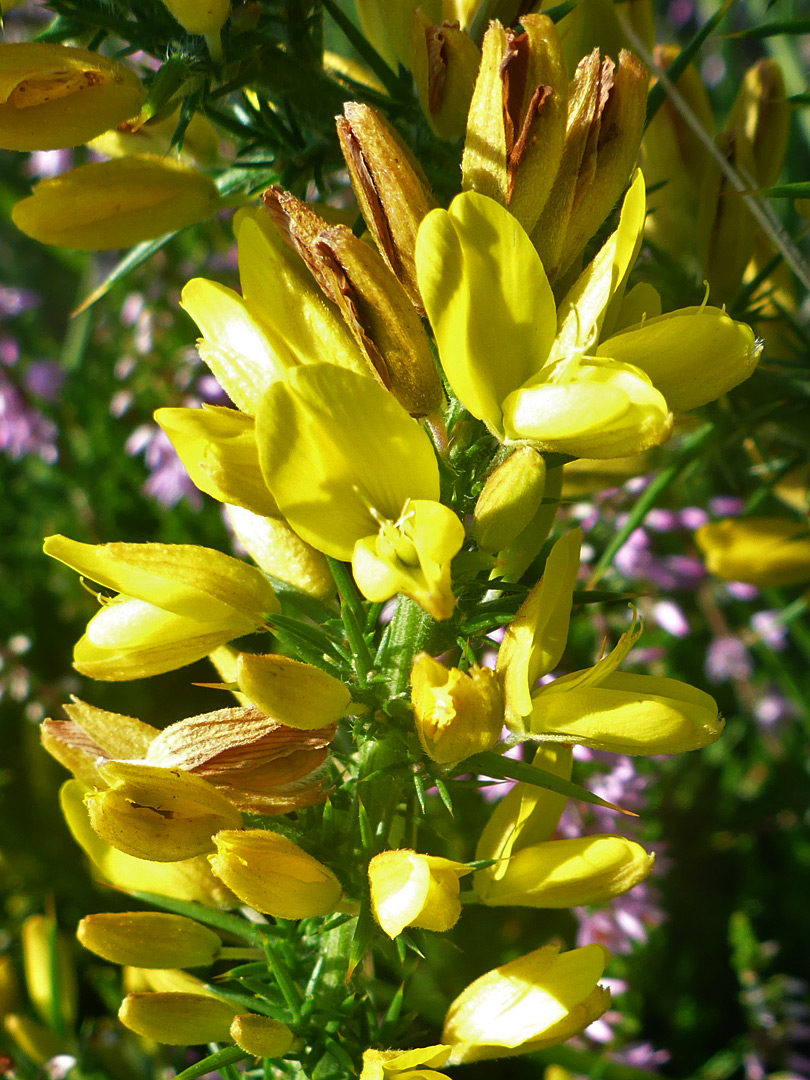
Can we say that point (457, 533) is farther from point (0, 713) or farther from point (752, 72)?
point (0, 713)

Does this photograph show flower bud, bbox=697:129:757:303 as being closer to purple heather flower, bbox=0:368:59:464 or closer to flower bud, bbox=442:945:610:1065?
flower bud, bbox=442:945:610:1065

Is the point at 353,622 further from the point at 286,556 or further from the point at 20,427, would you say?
the point at 20,427

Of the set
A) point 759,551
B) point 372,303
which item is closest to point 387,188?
point 372,303

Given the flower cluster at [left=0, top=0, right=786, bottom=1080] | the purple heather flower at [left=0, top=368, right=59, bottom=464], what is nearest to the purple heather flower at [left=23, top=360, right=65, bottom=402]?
the purple heather flower at [left=0, top=368, right=59, bottom=464]

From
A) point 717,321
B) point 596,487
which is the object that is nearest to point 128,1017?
point 717,321

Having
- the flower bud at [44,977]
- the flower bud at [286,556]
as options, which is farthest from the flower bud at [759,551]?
the flower bud at [44,977]

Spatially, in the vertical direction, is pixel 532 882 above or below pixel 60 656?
above
